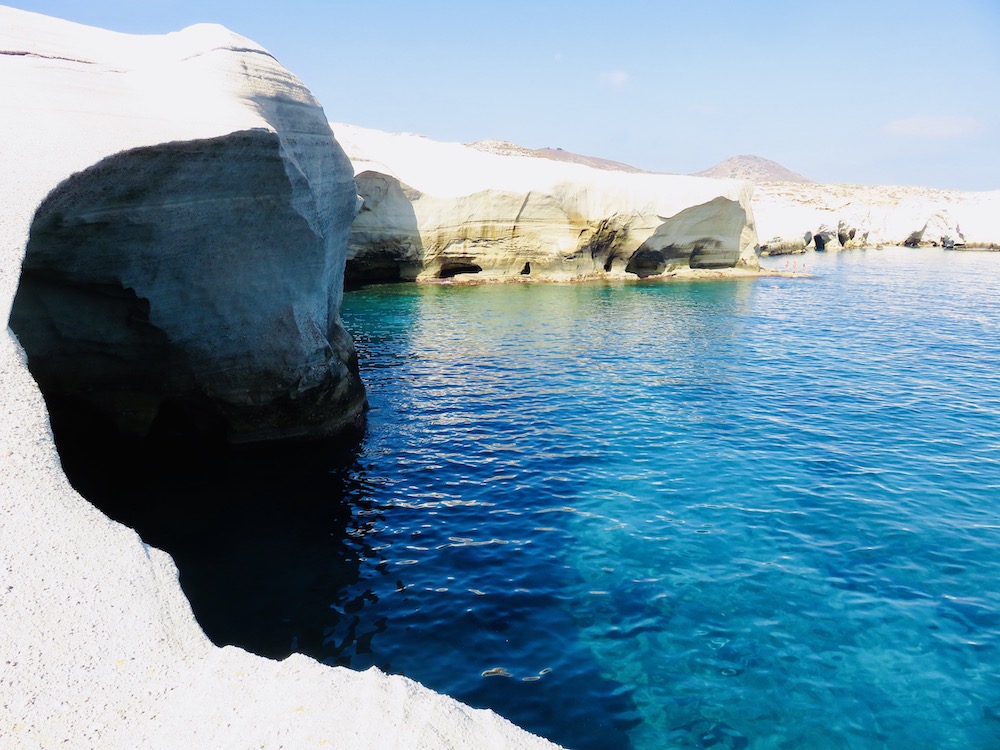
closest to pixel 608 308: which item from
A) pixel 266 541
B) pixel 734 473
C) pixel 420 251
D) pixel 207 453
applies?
pixel 420 251

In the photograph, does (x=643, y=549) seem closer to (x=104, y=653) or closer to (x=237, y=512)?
(x=237, y=512)

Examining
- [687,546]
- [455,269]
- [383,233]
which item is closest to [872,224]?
[455,269]

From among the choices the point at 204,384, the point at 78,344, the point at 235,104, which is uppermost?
the point at 235,104

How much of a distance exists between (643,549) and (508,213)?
3795 centimetres

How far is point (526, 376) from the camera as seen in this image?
24297 mm

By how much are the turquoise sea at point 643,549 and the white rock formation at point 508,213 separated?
23523mm

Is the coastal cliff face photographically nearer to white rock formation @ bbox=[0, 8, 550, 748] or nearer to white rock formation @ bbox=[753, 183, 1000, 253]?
white rock formation @ bbox=[0, 8, 550, 748]

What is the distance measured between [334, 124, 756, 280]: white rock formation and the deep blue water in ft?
69.5

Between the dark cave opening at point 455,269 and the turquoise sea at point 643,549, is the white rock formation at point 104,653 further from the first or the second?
the dark cave opening at point 455,269

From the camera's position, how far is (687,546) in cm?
1248

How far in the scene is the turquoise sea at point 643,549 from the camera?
29.1 feet

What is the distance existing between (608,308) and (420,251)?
1511cm

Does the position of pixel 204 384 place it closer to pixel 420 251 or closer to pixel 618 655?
pixel 618 655

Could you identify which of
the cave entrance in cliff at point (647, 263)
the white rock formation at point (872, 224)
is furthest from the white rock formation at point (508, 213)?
the white rock formation at point (872, 224)
